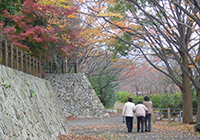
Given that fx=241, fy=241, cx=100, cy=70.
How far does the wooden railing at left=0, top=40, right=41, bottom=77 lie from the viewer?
271 inches

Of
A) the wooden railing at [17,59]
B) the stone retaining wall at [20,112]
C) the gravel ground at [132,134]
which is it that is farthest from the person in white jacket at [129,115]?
the wooden railing at [17,59]

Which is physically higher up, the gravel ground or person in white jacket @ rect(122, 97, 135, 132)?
person in white jacket @ rect(122, 97, 135, 132)

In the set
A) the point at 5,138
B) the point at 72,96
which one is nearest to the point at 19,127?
the point at 5,138

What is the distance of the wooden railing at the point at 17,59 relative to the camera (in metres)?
6.89

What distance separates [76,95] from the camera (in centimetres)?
2036

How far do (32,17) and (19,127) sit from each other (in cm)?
1038

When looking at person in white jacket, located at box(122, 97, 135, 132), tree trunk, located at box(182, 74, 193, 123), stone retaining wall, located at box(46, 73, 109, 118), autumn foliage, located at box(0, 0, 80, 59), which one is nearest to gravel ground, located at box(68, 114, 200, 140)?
person in white jacket, located at box(122, 97, 135, 132)

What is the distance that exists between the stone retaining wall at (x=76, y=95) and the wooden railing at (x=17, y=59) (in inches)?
340

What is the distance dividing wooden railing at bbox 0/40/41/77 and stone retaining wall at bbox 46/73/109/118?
28.4 ft

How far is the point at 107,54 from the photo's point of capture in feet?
78.0

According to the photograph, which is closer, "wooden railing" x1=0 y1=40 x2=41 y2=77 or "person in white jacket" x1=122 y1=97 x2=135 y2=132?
"wooden railing" x1=0 y1=40 x2=41 y2=77

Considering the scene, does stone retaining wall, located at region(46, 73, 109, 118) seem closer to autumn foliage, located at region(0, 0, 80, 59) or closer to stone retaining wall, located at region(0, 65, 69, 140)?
autumn foliage, located at region(0, 0, 80, 59)

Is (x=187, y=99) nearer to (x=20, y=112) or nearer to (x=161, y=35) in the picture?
(x=161, y=35)

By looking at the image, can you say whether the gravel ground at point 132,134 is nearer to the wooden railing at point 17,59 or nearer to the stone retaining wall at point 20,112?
the stone retaining wall at point 20,112
